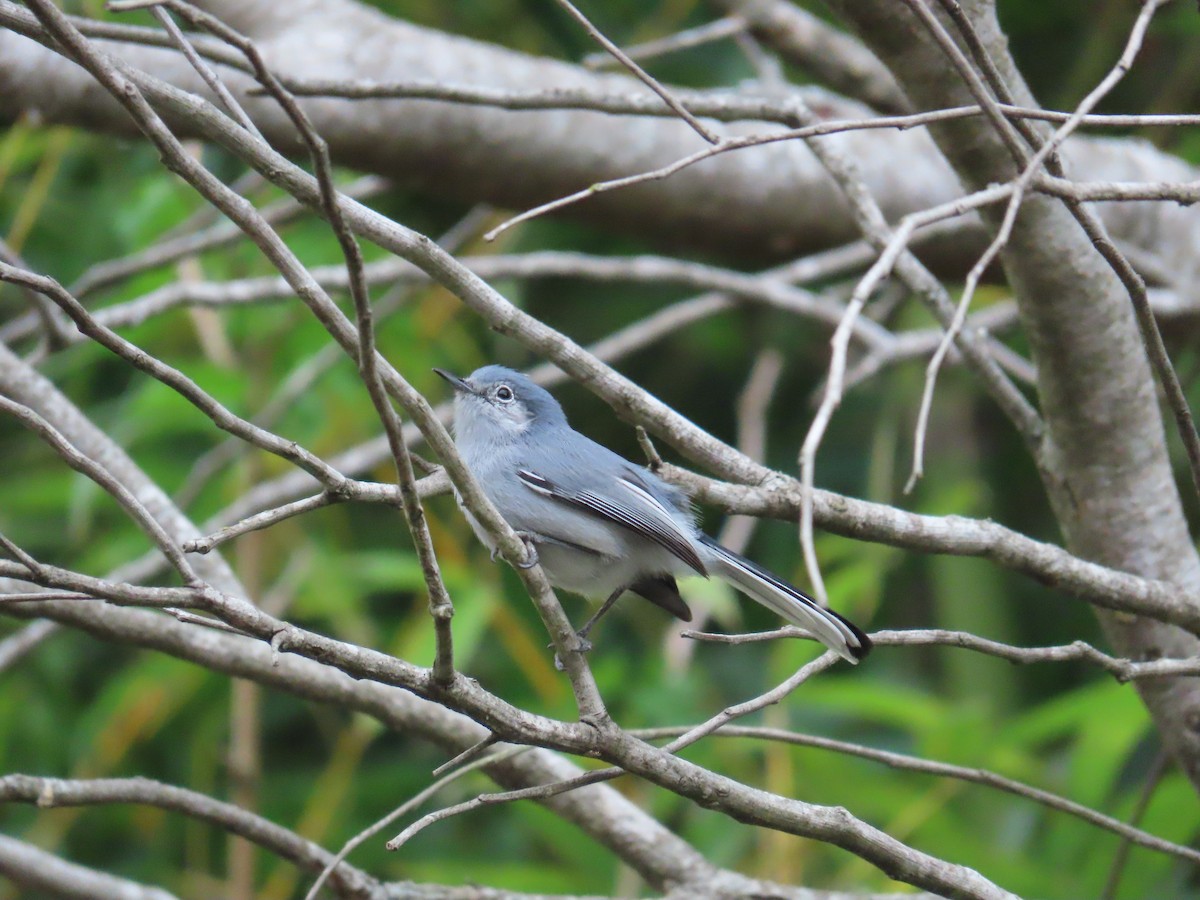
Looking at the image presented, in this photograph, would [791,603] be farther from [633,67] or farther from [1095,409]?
[633,67]

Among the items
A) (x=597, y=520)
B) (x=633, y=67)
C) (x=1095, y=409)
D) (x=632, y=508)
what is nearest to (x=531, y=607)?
(x=597, y=520)

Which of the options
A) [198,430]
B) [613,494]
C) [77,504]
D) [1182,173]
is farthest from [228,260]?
[1182,173]

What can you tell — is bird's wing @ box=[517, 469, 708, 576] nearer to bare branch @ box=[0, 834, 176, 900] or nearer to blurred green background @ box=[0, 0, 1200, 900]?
blurred green background @ box=[0, 0, 1200, 900]

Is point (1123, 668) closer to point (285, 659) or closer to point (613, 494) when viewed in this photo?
point (613, 494)

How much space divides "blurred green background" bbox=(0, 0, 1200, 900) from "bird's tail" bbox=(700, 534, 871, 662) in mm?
1295

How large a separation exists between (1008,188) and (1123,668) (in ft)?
3.01

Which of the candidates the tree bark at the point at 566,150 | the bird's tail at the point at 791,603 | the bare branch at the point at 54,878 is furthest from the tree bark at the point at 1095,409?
the bare branch at the point at 54,878

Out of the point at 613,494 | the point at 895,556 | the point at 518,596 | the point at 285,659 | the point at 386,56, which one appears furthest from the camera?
the point at 895,556

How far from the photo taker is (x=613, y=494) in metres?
3.06

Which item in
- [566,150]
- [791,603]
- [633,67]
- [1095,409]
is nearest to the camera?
[633,67]

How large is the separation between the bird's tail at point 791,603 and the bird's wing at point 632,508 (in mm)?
61

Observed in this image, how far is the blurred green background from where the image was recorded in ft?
13.5

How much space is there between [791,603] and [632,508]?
1.93ft

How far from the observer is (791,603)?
2.52m
